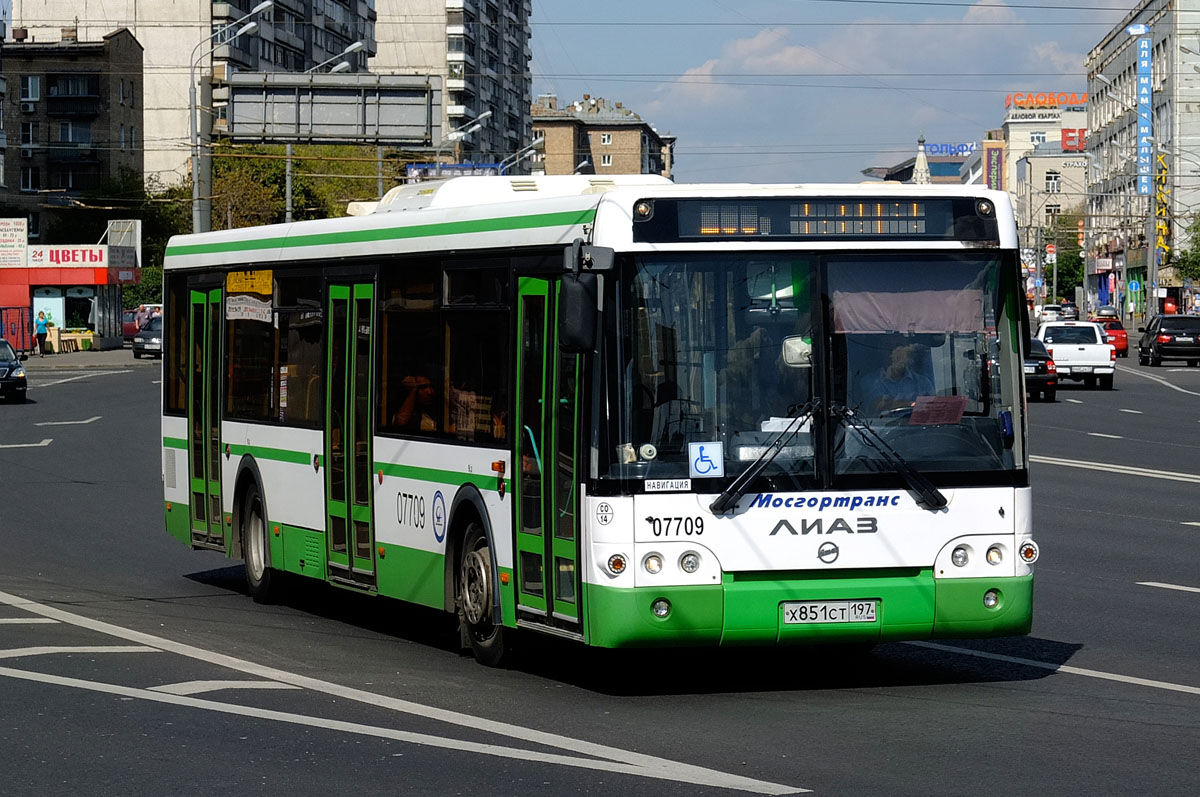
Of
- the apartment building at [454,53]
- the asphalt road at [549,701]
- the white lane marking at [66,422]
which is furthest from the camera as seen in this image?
the apartment building at [454,53]

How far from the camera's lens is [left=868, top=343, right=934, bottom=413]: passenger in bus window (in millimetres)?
9398

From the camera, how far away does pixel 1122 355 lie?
76625mm

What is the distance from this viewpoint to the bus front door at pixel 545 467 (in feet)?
31.1

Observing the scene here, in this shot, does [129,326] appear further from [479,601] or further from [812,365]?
[812,365]

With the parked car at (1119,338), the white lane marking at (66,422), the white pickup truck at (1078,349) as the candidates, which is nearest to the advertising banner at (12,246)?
the parked car at (1119,338)

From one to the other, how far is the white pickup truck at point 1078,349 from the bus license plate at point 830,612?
4051 cm

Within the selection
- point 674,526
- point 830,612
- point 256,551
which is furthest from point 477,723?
point 256,551

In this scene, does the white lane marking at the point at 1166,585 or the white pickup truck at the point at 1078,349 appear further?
the white pickup truck at the point at 1078,349

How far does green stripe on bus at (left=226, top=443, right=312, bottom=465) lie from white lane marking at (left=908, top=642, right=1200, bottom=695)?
406 centimetres

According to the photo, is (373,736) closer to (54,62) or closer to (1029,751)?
(1029,751)

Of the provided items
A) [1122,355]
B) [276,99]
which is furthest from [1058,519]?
[1122,355]

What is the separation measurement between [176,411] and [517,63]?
156m

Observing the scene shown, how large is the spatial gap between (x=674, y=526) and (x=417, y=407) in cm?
253

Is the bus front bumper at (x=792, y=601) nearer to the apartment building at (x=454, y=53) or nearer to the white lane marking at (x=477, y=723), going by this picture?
the white lane marking at (x=477, y=723)
